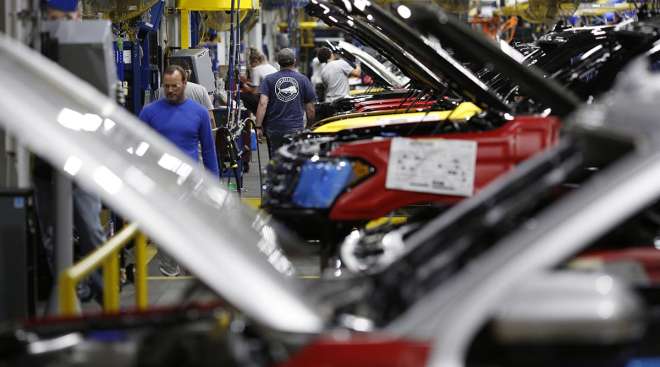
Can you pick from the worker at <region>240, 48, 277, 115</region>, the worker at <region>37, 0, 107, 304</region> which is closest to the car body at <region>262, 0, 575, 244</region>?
the worker at <region>37, 0, 107, 304</region>

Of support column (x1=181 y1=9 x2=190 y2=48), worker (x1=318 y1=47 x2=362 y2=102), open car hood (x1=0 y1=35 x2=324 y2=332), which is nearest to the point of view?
open car hood (x1=0 y1=35 x2=324 y2=332)

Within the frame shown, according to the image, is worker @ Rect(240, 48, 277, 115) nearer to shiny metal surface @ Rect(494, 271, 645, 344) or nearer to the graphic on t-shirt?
the graphic on t-shirt

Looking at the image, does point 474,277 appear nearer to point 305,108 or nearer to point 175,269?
point 175,269

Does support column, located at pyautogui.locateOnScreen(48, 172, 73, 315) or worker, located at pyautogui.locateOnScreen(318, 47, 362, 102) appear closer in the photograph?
support column, located at pyautogui.locateOnScreen(48, 172, 73, 315)

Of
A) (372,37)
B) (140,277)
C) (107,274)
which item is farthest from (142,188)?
(372,37)

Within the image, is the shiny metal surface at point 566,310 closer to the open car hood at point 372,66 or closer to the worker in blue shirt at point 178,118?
the worker in blue shirt at point 178,118

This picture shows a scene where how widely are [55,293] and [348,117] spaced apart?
263 inches

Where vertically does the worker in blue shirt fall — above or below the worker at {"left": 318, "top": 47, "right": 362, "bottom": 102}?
above

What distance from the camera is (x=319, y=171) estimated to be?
29.5ft

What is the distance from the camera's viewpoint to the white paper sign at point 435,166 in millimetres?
8547

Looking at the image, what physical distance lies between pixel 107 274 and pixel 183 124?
4758mm

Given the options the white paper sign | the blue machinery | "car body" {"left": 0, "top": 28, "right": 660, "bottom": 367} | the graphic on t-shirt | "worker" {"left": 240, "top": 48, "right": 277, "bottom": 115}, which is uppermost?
"car body" {"left": 0, "top": 28, "right": 660, "bottom": 367}

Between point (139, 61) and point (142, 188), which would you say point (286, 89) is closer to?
point (139, 61)

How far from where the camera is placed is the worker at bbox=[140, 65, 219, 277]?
1080 cm
